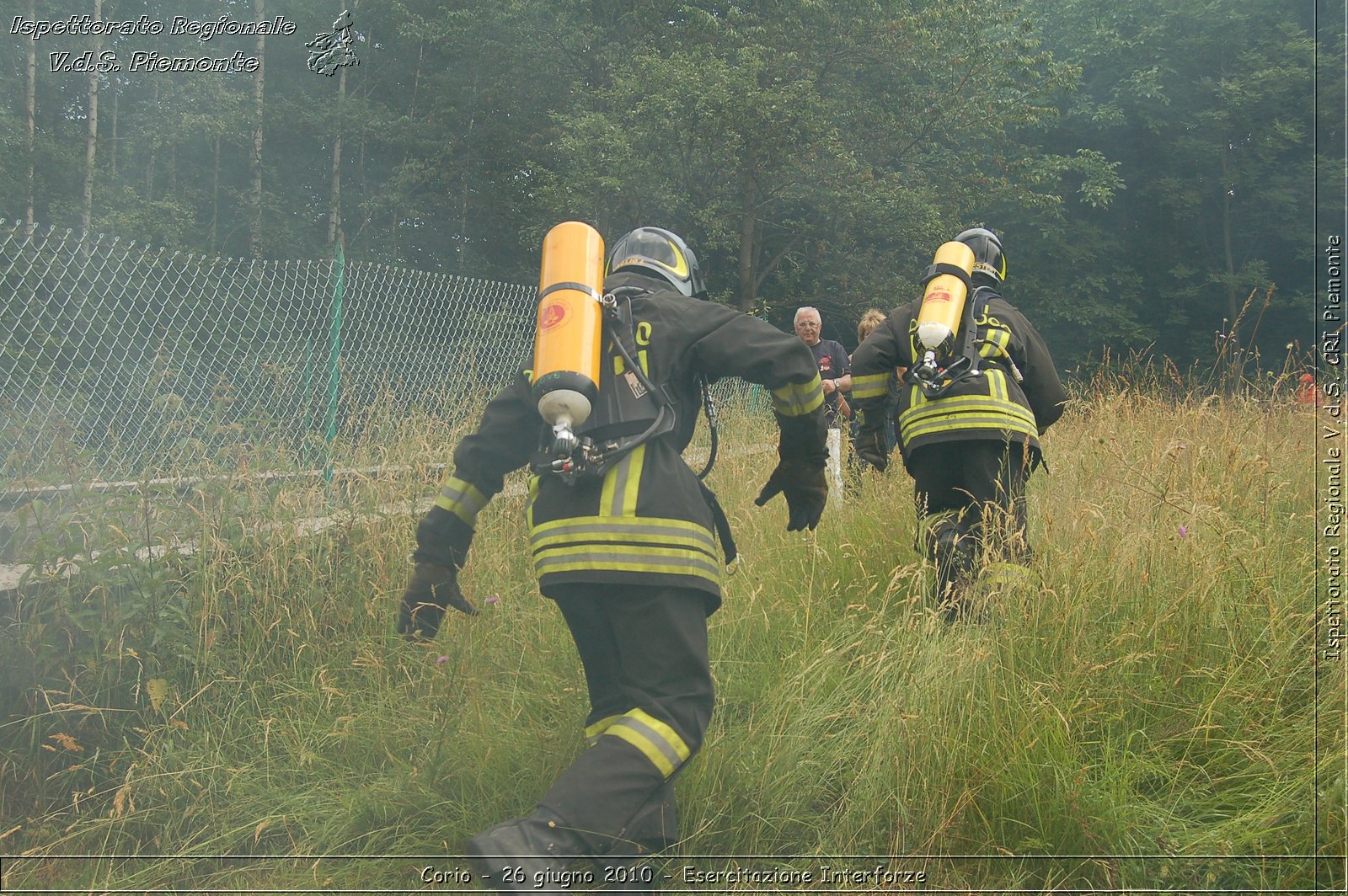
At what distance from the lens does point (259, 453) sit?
14.7ft

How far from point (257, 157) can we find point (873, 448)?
19.3m

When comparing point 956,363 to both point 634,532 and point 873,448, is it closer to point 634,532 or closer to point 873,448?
point 873,448

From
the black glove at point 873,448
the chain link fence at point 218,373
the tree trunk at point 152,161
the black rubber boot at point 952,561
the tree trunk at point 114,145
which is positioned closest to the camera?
the black rubber boot at point 952,561

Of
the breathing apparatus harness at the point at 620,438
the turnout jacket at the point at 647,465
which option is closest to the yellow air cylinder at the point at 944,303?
the turnout jacket at the point at 647,465

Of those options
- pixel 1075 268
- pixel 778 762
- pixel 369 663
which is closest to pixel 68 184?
pixel 369 663

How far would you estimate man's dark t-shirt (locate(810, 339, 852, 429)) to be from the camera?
794 centimetres

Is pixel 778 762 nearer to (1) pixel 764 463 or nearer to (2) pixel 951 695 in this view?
(2) pixel 951 695

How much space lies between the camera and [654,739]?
256 centimetres

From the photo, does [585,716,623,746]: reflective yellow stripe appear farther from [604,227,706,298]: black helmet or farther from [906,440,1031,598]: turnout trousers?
[906,440,1031,598]: turnout trousers

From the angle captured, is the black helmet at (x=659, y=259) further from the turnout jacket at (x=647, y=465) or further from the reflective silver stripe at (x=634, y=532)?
the reflective silver stripe at (x=634, y=532)

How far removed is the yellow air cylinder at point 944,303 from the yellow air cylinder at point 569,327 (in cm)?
175

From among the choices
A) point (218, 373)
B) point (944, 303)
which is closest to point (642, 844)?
point (944, 303)

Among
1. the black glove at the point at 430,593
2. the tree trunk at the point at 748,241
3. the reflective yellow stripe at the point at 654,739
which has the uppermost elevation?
the tree trunk at the point at 748,241

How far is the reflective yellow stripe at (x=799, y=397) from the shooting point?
281 centimetres
